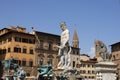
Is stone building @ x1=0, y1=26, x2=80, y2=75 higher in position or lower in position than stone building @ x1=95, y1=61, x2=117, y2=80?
higher

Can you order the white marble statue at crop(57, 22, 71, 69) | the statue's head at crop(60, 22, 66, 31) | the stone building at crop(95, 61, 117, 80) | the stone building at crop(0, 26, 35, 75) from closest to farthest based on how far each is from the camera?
1. the stone building at crop(95, 61, 117, 80)
2. the white marble statue at crop(57, 22, 71, 69)
3. the statue's head at crop(60, 22, 66, 31)
4. the stone building at crop(0, 26, 35, 75)

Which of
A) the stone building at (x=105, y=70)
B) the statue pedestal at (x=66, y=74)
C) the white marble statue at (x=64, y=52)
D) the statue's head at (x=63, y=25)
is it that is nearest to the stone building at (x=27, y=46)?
the statue's head at (x=63, y=25)

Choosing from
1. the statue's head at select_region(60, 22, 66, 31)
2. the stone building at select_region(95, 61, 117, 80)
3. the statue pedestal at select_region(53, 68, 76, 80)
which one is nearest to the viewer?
the stone building at select_region(95, 61, 117, 80)

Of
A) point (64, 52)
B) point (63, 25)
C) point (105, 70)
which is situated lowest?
point (105, 70)

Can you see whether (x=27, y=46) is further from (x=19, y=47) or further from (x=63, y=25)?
(x=63, y=25)

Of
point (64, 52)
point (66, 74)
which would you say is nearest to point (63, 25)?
point (64, 52)

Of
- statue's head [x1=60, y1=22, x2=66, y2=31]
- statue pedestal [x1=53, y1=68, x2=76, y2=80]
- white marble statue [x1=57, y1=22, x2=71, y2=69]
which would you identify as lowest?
statue pedestal [x1=53, y1=68, x2=76, y2=80]

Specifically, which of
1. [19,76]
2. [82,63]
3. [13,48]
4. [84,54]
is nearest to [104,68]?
[19,76]

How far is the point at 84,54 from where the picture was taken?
112000mm

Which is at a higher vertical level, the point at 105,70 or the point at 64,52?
the point at 64,52

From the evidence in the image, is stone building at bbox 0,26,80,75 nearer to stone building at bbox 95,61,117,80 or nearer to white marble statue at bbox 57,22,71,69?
white marble statue at bbox 57,22,71,69

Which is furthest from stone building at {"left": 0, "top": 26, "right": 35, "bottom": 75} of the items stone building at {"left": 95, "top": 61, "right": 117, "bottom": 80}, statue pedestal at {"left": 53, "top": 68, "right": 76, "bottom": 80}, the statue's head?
stone building at {"left": 95, "top": 61, "right": 117, "bottom": 80}

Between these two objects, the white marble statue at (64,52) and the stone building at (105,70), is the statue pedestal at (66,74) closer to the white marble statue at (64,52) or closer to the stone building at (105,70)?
the white marble statue at (64,52)

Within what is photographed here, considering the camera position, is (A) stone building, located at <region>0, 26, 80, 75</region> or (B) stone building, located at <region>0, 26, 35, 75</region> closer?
(B) stone building, located at <region>0, 26, 35, 75</region>
